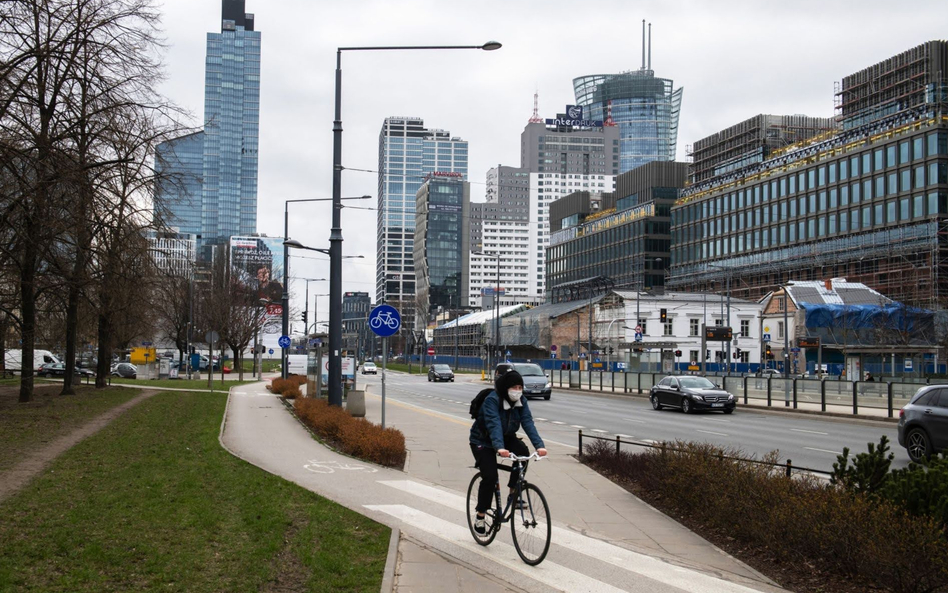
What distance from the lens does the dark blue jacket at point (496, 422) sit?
7.82m

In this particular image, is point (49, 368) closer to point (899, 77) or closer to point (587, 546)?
point (587, 546)

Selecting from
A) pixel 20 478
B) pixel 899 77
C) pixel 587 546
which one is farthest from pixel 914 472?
pixel 899 77

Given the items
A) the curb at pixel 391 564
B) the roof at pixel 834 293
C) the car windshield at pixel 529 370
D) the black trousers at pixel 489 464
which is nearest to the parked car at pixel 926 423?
the black trousers at pixel 489 464

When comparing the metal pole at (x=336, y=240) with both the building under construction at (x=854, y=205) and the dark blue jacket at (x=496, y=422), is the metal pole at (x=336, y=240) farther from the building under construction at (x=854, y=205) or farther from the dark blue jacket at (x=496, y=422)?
the building under construction at (x=854, y=205)

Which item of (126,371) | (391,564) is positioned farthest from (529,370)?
(391,564)

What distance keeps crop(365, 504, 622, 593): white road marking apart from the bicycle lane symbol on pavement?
3.22 meters

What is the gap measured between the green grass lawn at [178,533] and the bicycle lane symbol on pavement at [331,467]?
1029 millimetres

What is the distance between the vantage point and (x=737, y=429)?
2423 cm

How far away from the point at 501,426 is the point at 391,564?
1555 millimetres

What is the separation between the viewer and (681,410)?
110 ft

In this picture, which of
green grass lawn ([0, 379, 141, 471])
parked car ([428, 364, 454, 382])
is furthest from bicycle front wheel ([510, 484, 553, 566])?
parked car ([428, 364, 454, 382])

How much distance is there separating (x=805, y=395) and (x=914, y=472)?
2847cm

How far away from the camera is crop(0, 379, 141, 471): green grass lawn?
15498mm

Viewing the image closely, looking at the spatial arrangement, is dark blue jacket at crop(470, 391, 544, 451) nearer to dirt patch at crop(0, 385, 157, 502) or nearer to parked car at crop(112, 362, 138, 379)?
dirt patch at crop(0, 385, 157, 502)
